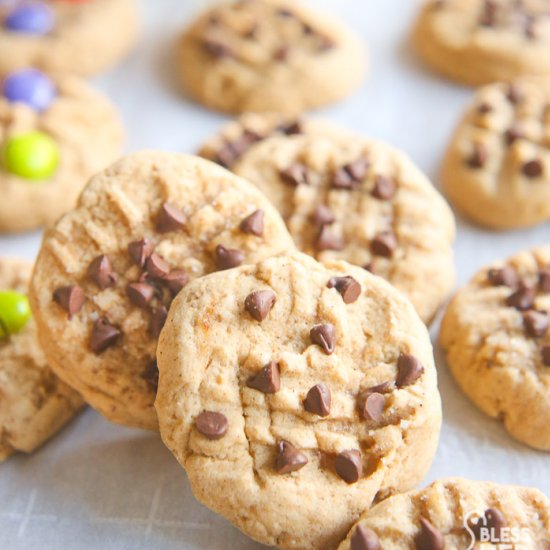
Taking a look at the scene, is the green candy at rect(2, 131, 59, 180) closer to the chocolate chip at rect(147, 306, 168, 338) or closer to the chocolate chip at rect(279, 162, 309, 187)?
the chocolate chip at rect(279, 162, 309, 187)

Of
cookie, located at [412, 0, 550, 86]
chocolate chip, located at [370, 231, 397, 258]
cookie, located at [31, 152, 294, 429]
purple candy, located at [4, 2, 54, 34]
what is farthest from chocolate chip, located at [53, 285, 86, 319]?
cookie, located at [412, 0, 550, 86]

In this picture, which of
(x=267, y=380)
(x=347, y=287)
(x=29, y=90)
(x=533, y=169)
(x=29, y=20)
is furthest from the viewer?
(x=29, y=20)

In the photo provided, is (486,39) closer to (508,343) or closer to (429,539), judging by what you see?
(508,343)

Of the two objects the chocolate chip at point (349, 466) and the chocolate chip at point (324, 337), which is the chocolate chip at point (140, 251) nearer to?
the chocolate chip at point (324, 337)

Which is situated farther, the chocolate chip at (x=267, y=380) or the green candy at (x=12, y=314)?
the green candy at (x=12, y=314)

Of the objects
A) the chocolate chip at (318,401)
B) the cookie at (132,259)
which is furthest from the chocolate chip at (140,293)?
the chocolate chip at (318,401)

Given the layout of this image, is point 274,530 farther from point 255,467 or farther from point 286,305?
point 286,305

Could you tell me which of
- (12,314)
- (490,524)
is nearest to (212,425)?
(490,524)
